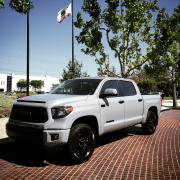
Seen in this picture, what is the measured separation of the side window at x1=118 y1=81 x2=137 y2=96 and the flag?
1331 cm

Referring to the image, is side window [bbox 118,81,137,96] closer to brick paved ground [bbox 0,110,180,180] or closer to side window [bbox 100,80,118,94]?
side window [bbox 100,80,118,94]

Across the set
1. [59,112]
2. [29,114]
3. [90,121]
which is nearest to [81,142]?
[90,121]

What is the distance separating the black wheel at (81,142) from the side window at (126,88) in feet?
7.05

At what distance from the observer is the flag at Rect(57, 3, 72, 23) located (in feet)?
65.1

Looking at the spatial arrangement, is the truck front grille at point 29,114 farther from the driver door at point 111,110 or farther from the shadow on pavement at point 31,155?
the driver door at point 111,110

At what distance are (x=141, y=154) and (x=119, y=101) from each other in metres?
1.57

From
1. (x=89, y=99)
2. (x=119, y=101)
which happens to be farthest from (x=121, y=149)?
(x=89, y=99)

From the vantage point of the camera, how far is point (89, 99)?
20.1ft

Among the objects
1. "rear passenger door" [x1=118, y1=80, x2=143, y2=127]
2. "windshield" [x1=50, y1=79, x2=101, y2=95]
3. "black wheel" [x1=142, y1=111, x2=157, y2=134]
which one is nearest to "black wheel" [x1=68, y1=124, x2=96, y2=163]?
"windshield" [x1=50, y1=79, x2=101, y2=95]

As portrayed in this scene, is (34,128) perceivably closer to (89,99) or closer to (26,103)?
(26,103)

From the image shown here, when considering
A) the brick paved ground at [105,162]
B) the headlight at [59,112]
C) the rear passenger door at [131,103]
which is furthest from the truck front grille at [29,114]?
the rear passenger door at [131,103]

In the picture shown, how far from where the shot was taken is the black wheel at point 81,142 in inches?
214

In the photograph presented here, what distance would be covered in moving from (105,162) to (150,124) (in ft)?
12.5

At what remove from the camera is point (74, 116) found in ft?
18.0
